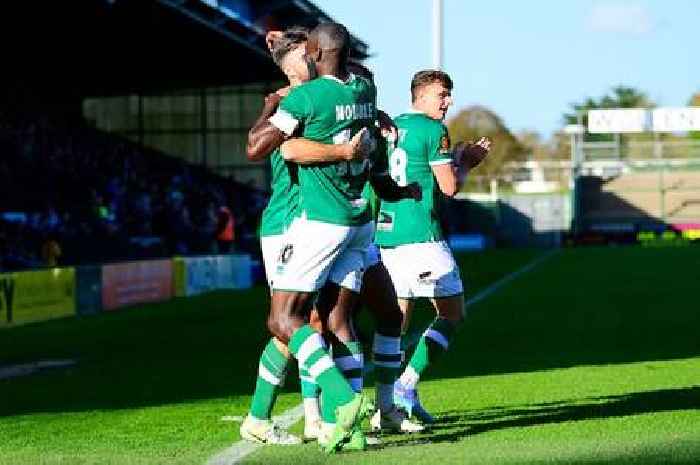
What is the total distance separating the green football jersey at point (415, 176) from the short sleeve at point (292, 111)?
55.1 inches

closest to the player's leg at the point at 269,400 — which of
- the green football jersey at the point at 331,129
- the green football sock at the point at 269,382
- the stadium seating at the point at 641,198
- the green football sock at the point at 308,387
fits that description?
the green football sock at the point at 269,382

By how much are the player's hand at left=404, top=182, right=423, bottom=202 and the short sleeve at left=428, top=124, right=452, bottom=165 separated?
321 mm

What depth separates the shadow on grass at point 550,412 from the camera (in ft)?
28.5

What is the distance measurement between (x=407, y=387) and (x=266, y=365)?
3.88ft

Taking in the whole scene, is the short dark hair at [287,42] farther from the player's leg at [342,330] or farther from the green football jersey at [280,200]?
the player's leg at [342,330]

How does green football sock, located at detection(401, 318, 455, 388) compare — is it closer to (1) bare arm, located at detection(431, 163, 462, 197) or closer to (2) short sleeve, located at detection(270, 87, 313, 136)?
(1) bare arm, located at detection(431, 163, 462, 197)

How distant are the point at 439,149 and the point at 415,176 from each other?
27 cm

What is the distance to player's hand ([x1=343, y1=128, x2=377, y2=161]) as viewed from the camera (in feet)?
24.8

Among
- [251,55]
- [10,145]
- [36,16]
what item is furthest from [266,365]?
[251,55]

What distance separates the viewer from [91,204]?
120 feet

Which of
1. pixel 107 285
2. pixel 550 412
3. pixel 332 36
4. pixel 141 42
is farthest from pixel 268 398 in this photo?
pixel 141 42

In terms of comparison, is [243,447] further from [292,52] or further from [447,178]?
[292,52]

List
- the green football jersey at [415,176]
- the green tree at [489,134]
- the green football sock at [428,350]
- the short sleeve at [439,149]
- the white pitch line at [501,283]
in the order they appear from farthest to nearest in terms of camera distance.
Answer: 1. the green tree at [489,134]
2. the white pitch line at [501,283]
3. the green football sock at [428,350]
4. the green football jersey at [415,176]
5. the short sleeve at [439,149]

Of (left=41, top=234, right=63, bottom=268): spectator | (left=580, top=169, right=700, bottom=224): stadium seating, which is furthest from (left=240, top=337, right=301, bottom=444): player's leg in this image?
(left=580, top=169, right=700, bottom=224): stadium seating
